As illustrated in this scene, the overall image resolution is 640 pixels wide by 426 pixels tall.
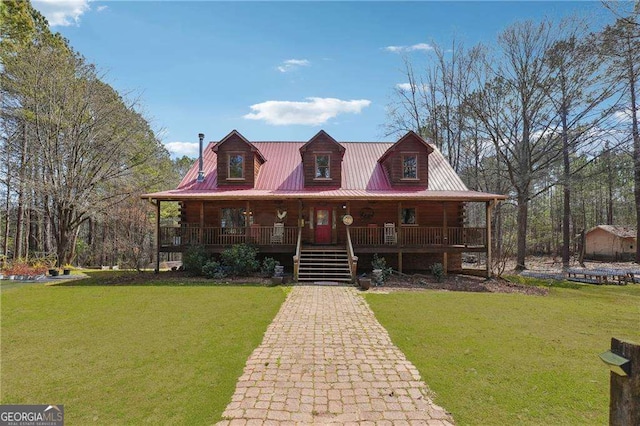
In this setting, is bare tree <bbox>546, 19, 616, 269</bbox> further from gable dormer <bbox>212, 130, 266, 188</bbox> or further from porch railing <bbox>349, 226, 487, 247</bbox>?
gable dormer <bbox>212, 130, 266, 188</bbox>

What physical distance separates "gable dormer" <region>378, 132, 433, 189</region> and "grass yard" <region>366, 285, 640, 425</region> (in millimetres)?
8068

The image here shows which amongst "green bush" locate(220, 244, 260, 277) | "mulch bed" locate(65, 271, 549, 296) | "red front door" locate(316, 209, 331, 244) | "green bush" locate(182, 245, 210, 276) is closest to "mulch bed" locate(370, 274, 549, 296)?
"mulch bed" locate(65, 271, 549, 296)

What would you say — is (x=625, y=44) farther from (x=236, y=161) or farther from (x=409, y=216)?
(x=236, y=161)

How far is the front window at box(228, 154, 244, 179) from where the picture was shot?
17266 mm

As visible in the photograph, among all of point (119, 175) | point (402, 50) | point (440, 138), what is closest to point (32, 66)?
point (119, 175)

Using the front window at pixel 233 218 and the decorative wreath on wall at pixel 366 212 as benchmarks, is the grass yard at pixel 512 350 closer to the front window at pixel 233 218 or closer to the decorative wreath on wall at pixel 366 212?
the decorative wreath on wall at pixel 366 212

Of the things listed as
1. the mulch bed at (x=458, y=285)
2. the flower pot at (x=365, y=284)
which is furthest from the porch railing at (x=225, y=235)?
the mulch bed at (x=458, y=285)

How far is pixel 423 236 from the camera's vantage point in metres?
16.5

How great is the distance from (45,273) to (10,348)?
36.1 feet

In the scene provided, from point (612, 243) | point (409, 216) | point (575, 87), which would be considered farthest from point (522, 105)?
point (612, 243)

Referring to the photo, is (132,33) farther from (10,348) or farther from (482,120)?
(482,120)

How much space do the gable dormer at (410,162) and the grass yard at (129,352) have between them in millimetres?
10623

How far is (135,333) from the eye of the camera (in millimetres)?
6391

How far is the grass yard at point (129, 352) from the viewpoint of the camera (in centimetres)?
381
